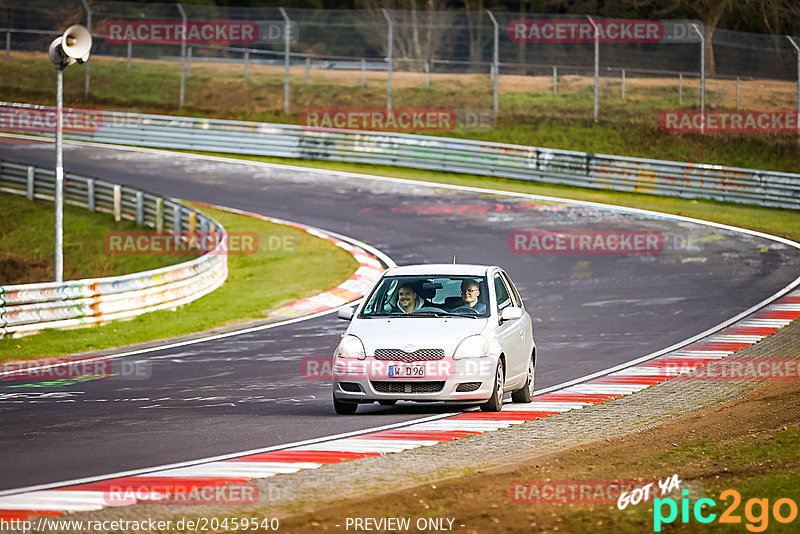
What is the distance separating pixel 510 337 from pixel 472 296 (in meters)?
0.58

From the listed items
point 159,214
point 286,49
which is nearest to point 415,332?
point 159,214

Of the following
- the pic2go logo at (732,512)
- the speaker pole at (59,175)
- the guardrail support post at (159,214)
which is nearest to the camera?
the pic2go logo at (732,512)

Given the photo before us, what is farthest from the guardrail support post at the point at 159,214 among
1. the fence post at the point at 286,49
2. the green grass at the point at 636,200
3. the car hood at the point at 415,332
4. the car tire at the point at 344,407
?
the car tire at the point at 344,407

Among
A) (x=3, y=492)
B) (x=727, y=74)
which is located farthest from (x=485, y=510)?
(x=727, y=74)

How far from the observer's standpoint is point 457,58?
4153cm

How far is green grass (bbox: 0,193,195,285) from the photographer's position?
2877 centimetres

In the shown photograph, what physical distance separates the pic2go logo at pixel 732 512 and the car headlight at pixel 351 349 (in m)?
4.83

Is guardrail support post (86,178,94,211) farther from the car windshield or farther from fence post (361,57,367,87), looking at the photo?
the car windshield

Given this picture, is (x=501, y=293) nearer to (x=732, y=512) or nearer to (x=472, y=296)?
(x=472, y=296)

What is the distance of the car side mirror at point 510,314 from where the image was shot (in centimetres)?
1220

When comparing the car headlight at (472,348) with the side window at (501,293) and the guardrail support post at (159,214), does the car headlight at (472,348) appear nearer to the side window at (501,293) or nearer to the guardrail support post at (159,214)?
the side window at (501,293)

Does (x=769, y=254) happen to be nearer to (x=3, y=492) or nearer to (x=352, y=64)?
(x=3, y=492)

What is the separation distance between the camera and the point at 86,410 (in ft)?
41.0

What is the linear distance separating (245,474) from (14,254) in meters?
24.2
